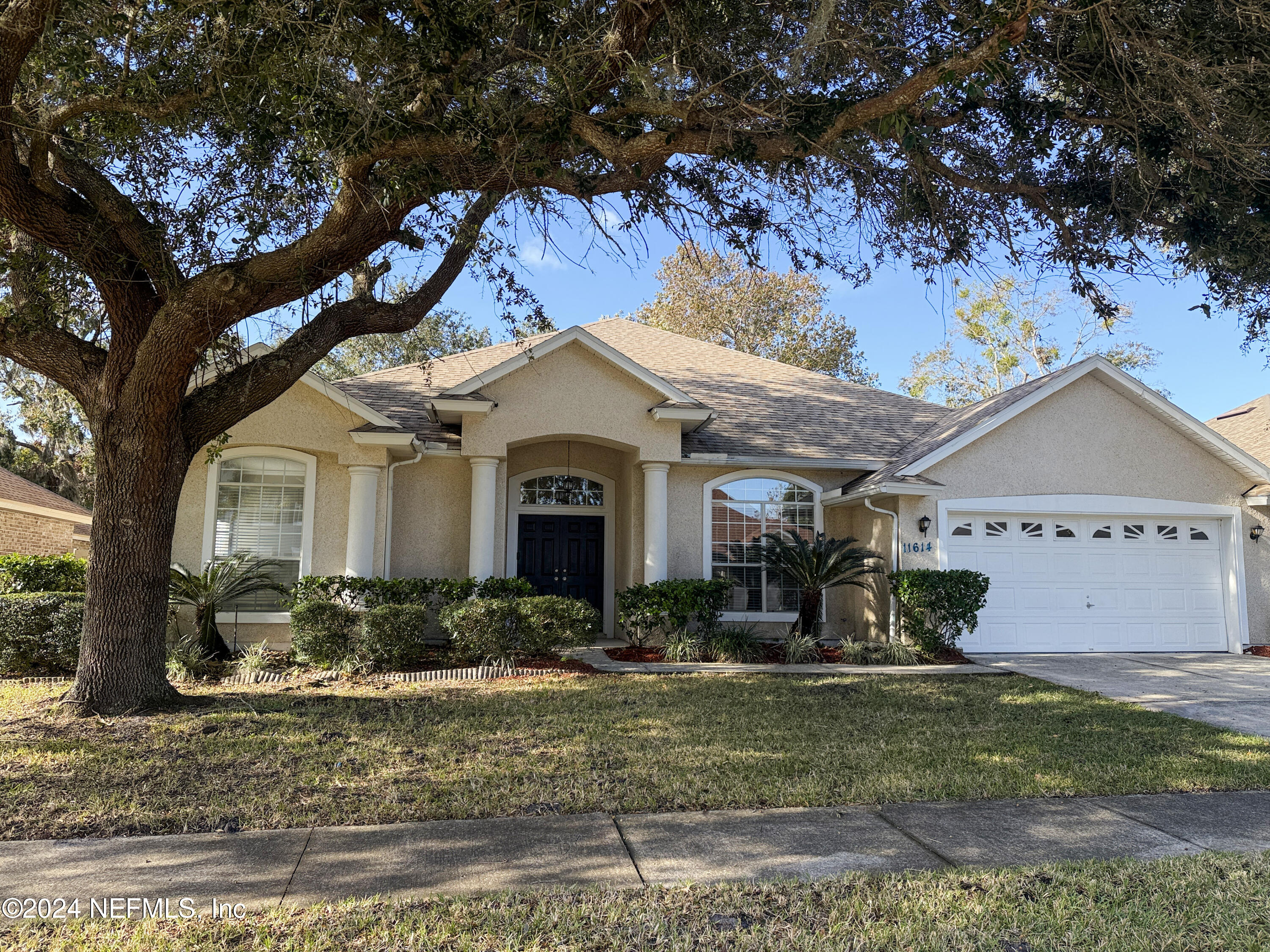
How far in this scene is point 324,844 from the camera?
466 cm

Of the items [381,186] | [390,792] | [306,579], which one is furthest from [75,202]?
[390,792]

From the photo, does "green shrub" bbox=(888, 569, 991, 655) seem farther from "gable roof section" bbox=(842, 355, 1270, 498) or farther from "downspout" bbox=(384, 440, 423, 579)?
"downspout" bbox=(384, 440, 423, 579)

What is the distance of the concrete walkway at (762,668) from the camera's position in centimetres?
1105

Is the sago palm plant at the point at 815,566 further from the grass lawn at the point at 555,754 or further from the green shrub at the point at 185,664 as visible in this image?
the green shrub at the point at 185,664

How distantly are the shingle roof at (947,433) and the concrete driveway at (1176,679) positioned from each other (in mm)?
3107

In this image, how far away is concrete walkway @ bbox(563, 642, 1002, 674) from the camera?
36.3ft

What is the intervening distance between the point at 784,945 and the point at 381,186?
258 inches

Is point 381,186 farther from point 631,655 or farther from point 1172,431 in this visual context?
point 1172,431

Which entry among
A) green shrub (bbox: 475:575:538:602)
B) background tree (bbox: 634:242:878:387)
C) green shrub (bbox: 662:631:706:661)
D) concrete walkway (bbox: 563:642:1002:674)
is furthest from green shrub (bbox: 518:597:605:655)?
background tree (bbox: 634:242:878:387)

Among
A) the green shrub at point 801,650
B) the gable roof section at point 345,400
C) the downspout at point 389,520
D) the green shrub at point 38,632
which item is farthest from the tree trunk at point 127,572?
the green shrub at point 801,650

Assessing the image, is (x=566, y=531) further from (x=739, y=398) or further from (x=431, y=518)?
(x=739, y=398)

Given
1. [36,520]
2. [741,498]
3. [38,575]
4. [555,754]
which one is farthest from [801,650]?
[36,520]

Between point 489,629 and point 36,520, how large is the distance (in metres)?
15.6

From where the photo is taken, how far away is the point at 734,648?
12180mm
